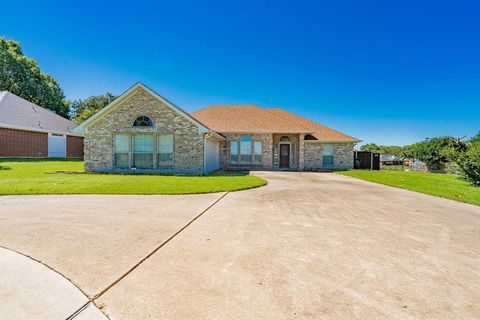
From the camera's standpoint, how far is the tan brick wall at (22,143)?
71.3 ft

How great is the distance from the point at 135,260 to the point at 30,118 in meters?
29.7

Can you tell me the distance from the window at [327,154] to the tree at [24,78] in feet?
143

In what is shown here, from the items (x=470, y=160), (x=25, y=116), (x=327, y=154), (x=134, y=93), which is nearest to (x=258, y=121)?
(x=327, y=154)

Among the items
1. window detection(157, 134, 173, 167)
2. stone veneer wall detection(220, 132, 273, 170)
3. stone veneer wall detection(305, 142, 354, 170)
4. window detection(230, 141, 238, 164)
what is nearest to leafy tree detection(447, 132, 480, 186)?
stone veneer wall detection(305, 142, 354, 170)

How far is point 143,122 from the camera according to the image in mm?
15023

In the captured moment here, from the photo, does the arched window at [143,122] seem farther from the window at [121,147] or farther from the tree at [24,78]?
the tree at [24,78]

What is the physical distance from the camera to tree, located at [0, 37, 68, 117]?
34.8 m

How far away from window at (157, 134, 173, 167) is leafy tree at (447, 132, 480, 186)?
15.9 m

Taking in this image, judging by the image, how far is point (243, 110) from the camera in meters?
23.9

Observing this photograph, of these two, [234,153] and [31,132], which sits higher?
[31,132]

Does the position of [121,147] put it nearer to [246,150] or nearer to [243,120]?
[246,150]

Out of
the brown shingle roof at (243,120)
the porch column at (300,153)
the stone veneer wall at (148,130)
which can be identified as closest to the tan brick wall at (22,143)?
the stone veneer wall at (148,130)

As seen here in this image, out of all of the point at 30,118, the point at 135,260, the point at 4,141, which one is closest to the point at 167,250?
the point at 135,260

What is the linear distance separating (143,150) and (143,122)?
5.87 ft
